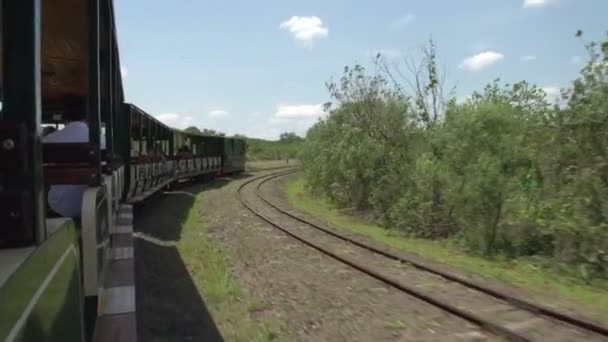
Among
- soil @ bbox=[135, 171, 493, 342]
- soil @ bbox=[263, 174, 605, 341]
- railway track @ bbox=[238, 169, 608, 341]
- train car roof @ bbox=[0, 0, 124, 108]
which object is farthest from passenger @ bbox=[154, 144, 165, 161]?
train car roof @ bbox=[0, 0, 124, 108]

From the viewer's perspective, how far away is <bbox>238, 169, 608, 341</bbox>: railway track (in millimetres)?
5926

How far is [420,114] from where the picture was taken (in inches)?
742

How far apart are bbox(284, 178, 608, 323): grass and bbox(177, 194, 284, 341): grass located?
3505 mm

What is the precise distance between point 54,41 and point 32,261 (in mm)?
4842

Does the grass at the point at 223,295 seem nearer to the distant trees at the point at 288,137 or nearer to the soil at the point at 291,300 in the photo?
the soil at the point at 291,300

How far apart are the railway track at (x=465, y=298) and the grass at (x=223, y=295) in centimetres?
195

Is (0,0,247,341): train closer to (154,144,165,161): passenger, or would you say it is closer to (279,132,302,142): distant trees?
(154,144,165,161): passenger

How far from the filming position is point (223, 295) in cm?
784

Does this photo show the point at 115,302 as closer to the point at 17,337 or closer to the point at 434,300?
the point at 17,337

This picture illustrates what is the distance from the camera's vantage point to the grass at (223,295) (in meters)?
6.34

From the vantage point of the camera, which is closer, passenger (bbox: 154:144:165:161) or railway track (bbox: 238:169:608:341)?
railway track (bbox: 238:169:608:341)

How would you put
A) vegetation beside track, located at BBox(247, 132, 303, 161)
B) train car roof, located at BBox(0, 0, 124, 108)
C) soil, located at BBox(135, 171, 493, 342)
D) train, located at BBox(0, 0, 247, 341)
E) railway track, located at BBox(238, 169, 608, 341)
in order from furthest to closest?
vegetation beside track, located at BBox(247, 132, 303, 161), soil, located at BBox(135, 171, 493, 342), railway track, located at BBox(238, 169, 608, 341), train car roof, located at BBox(0, 0, 124, 108), train, located at BBox(0, 0, 247, 341)

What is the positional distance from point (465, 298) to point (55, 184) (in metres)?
5.08


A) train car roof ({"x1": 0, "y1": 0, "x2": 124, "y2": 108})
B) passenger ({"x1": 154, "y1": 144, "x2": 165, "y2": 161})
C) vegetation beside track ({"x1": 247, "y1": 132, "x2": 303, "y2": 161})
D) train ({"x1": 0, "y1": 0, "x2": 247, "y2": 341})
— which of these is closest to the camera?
train ({"x1": 0, "y1": 0, "x2": 247, "y2": 341})
